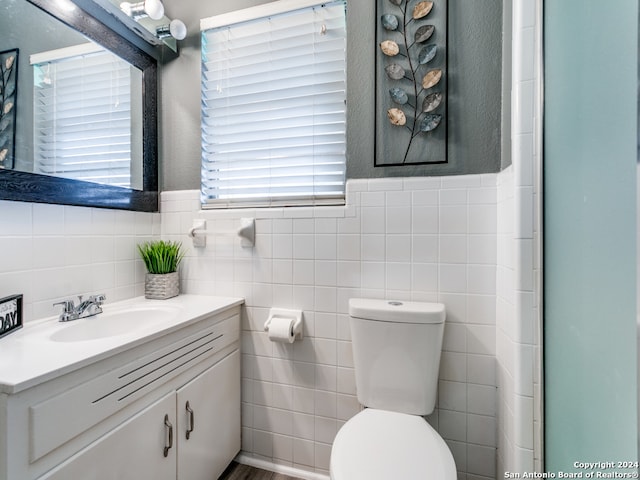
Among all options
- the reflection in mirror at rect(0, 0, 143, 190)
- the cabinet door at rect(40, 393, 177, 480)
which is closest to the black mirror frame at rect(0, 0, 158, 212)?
the reflection in mirror at rect(0, 0, 143, 190)

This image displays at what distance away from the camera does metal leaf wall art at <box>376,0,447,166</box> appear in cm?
126

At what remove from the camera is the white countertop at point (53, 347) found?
697 mm

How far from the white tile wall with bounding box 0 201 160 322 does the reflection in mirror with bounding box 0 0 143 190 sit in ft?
0.54

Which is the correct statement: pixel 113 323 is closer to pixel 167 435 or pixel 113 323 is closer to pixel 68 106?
pixel 167 435

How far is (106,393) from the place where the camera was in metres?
0.86

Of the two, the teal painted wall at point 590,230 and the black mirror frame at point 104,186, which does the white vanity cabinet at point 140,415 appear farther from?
the teal painted wall at point 590,230

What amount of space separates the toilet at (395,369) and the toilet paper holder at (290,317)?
0.29m

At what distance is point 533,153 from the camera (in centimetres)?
94

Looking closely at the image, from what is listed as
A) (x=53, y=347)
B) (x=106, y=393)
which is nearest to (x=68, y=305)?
(x=53, y=347)

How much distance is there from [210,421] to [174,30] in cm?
182

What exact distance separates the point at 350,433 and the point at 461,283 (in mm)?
709

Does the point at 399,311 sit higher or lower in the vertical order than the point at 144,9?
lower

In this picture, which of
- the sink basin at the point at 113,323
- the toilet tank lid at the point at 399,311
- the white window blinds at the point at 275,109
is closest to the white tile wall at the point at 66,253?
the sink basin at the point at 113,323

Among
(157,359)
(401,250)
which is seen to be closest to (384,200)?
(401,250)
